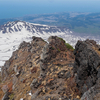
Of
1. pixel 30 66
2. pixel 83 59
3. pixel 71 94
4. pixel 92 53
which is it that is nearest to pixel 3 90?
pixel 30 66

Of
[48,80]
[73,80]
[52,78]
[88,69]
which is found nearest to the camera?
[88,69]

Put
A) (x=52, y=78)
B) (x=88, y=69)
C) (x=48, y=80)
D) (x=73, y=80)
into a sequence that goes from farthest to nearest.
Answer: (x=52, y=78), (x=48, y=80), (x=73, y=80), (x=88, y=69)

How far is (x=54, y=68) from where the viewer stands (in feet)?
74.9

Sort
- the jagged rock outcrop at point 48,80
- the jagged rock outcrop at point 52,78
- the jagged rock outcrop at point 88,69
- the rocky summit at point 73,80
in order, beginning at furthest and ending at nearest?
1. the jagged rock outcrop at point 48,80
2. the jagged rock outcrop at point 52,78
3. the rocky summit at point 73,80
4. the jagged rock outcrop at point 88,69

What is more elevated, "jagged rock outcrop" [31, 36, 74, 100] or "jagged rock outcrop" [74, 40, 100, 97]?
"jagged rock outcrop" [74, 40, 100, 97]

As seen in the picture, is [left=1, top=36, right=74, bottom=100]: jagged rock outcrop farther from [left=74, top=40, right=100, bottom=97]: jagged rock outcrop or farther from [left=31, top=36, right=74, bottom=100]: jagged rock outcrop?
[left=74, top=40, right=100, bottom=97]: jagged rock outcrop

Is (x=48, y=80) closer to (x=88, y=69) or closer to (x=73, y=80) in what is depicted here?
(x=73, y=80)

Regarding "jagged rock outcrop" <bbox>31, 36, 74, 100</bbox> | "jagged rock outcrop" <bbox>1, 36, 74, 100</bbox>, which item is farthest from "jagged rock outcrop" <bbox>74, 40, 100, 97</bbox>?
"jagged rock outcrop" <bbox>31, 36, 74, 100</bbox>

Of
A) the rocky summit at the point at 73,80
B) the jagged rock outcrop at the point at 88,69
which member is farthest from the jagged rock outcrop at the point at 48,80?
the jagged rock outcrop at the point at 88,69

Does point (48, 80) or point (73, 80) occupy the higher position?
point (73, 80)

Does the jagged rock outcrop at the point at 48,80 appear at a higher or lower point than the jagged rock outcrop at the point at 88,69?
lower

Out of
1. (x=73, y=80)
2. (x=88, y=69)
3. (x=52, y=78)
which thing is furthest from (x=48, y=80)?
(x=88, y=69)

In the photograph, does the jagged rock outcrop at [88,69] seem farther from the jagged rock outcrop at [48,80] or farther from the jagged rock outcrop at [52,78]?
the jagged rock outcrop at [52,78]

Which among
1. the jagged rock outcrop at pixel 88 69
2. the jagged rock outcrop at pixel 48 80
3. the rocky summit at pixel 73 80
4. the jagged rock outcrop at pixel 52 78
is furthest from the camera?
the jagged rock outcrop at pixel 48 80
